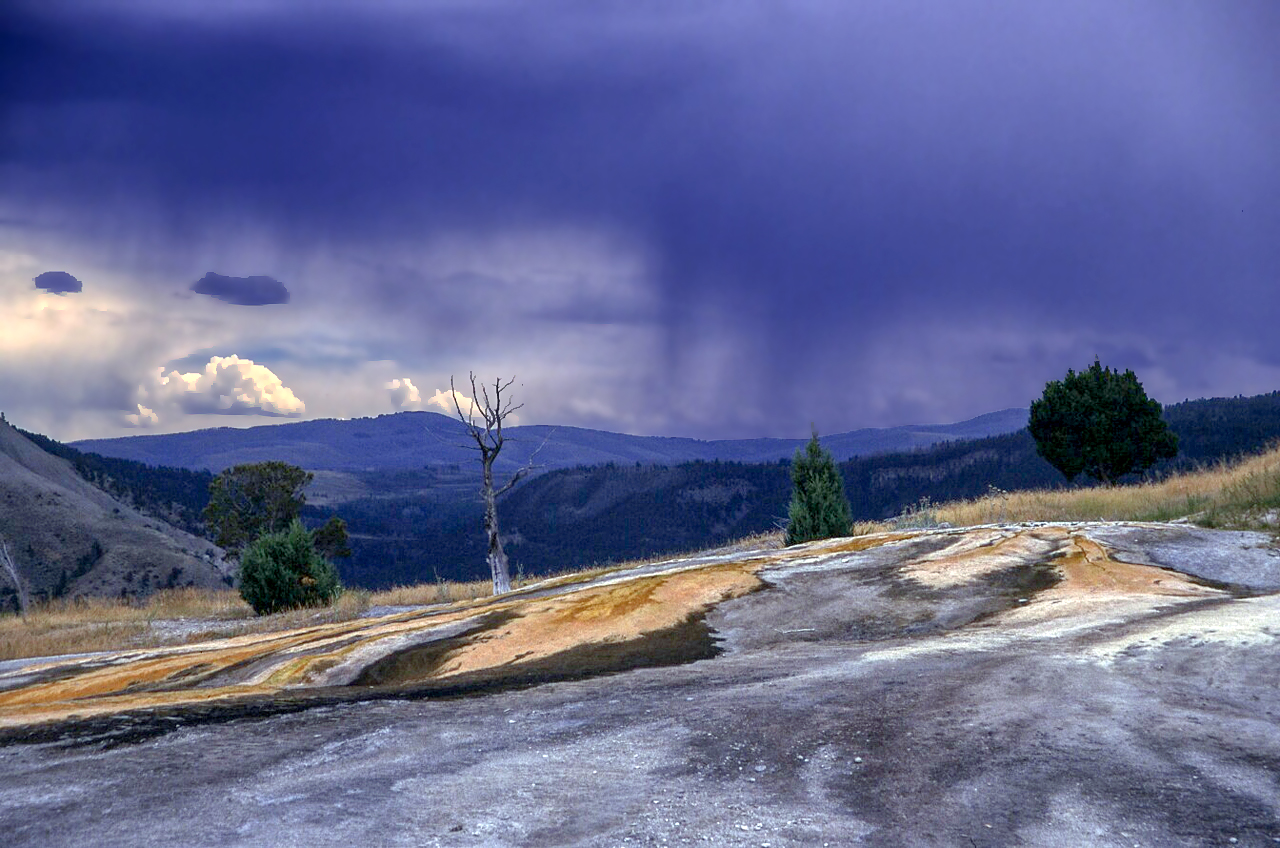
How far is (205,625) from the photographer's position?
21.8 m

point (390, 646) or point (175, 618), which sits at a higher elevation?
point (390, 646)

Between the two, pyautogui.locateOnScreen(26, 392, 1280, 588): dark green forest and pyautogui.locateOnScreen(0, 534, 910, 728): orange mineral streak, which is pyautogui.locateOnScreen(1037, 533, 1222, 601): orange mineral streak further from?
pyautogui.locateOnScreen(26, 392, 1280, 588): dark green forest

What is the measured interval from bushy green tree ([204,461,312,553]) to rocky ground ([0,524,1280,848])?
46.0 m

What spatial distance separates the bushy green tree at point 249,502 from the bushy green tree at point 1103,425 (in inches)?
1689

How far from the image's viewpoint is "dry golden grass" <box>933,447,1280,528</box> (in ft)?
45.9

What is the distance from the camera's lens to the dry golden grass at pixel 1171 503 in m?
14.0

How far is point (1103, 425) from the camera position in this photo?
39.3 meters

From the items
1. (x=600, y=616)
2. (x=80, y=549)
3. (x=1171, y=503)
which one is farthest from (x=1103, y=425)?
(x=80, y=549)

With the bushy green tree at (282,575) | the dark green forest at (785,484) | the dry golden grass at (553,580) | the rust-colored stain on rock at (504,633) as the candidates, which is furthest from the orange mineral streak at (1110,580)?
the dark green forest at (785,484)

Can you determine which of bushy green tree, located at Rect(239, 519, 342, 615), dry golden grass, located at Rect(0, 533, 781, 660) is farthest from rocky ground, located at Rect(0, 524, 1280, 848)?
bushy green tree, located at Rect(239, 519, 342, 615)

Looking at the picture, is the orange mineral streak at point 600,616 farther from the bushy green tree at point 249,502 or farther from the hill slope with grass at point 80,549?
the hill slope with grass at point 80,549

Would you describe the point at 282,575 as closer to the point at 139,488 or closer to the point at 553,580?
the point at 553,580

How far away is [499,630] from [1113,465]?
39143mm

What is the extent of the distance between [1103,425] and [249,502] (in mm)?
48806
